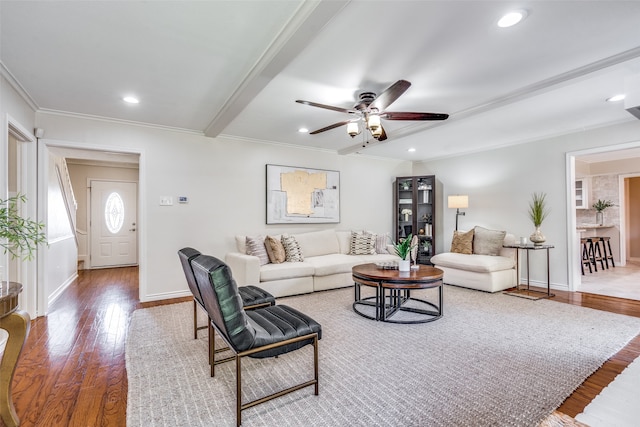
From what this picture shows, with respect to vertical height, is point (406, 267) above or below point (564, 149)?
below

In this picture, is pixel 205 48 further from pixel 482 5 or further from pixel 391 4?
pixel 482 5

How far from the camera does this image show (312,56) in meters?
2.49

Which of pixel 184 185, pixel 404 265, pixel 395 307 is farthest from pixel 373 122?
pixel 184 185

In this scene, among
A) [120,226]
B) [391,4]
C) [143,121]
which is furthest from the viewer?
[120,226]

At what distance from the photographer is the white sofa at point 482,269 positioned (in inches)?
178

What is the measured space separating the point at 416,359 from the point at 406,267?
1.27 m

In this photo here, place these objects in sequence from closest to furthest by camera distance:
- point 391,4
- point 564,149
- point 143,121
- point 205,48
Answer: point 391,4 → point 205,48 → point 143,121 → point 564,149

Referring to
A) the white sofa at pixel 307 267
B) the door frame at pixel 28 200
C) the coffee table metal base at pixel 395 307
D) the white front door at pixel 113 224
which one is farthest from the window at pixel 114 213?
the coffee table metal base at pixel 395 307

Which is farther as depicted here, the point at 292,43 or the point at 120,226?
the point at 120,226

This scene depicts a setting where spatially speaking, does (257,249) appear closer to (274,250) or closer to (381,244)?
(274,250)

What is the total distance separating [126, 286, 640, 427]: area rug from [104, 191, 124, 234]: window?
4.52 m

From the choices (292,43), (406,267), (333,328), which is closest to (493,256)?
(406,267)

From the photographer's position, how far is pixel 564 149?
4.71 metres

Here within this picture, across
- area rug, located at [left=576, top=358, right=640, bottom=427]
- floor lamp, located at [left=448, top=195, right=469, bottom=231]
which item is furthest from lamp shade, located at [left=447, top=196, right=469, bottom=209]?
area rug, located at [left=576, top=358, right=640, bottom=427]
